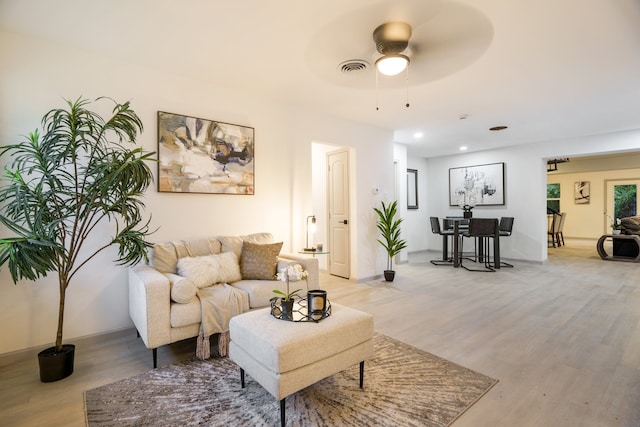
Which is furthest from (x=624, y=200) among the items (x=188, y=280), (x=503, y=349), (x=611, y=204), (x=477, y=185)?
(x=188, y=280)

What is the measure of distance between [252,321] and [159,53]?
8.56ft

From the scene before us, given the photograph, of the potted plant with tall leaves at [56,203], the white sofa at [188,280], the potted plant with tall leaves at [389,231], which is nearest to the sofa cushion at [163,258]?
the white sofa at [188,280]

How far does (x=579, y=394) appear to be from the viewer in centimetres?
199

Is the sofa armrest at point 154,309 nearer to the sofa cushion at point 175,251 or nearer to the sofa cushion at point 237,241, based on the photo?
the sofa cushion at point 175,251

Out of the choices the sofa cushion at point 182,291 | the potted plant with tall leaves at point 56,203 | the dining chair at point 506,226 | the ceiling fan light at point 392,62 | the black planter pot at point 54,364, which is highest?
the ceiling fan light at point 392,62

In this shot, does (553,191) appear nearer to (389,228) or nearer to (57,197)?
(389,228)

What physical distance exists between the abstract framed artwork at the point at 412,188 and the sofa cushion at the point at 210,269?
6.11m

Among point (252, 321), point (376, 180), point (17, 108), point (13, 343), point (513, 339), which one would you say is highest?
point (17, 108)

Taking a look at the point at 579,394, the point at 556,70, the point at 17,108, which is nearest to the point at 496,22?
the point at 556,70

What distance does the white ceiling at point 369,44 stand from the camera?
222 centimetres

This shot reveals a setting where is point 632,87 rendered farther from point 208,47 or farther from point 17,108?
point 17,108

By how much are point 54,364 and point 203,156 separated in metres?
2.21

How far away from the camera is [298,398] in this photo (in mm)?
1942

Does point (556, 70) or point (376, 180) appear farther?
point (376, 180)
